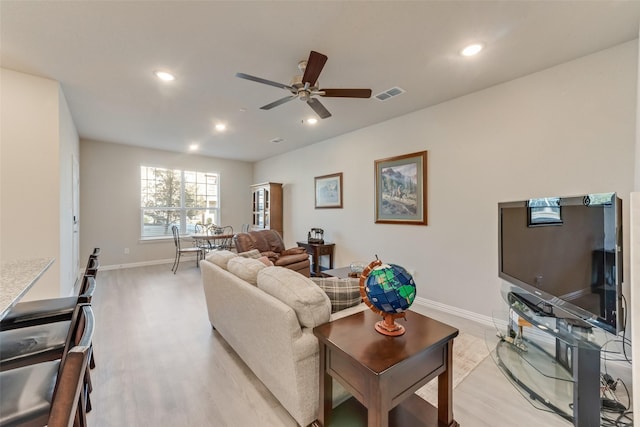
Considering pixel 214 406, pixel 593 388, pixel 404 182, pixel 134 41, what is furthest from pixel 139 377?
pixel 404 182

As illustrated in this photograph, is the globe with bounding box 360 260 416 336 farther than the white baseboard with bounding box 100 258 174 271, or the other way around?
the white baseboard with bounding box 100 258 174 271

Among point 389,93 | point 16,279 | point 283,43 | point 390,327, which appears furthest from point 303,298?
point 389,93

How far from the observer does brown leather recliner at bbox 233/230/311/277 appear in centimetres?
396

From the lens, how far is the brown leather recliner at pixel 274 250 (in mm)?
3961

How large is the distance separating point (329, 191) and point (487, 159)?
2.68 meters

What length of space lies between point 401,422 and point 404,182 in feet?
9.50

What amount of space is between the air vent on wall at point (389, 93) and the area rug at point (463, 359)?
108 inches

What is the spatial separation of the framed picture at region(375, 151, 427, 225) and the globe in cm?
242

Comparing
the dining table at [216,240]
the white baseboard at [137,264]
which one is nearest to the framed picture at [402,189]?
the dining table at [216,240]

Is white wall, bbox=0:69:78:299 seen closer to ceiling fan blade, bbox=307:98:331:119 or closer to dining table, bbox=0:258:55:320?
dining table, bbox=0:258:55:320

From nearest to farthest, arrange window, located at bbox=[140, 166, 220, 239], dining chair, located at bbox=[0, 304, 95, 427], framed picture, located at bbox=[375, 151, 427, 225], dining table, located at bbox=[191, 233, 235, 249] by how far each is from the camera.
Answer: dining chair, located at bbox=[0, 304, 95, 427] → framed picture, located at bbox=[375, 151, 427, 225] → dining table, located at bbox=[191, 233, 235, 249] → window, located at bbox=[140, 166, 220, 239]

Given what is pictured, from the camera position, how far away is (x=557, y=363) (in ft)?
5.63

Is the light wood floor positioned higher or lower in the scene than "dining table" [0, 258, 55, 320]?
lower

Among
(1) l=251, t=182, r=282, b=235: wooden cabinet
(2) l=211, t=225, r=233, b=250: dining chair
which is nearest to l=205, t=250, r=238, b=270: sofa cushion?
(2) l=211, t=225, r=233, b=250: dining chair
